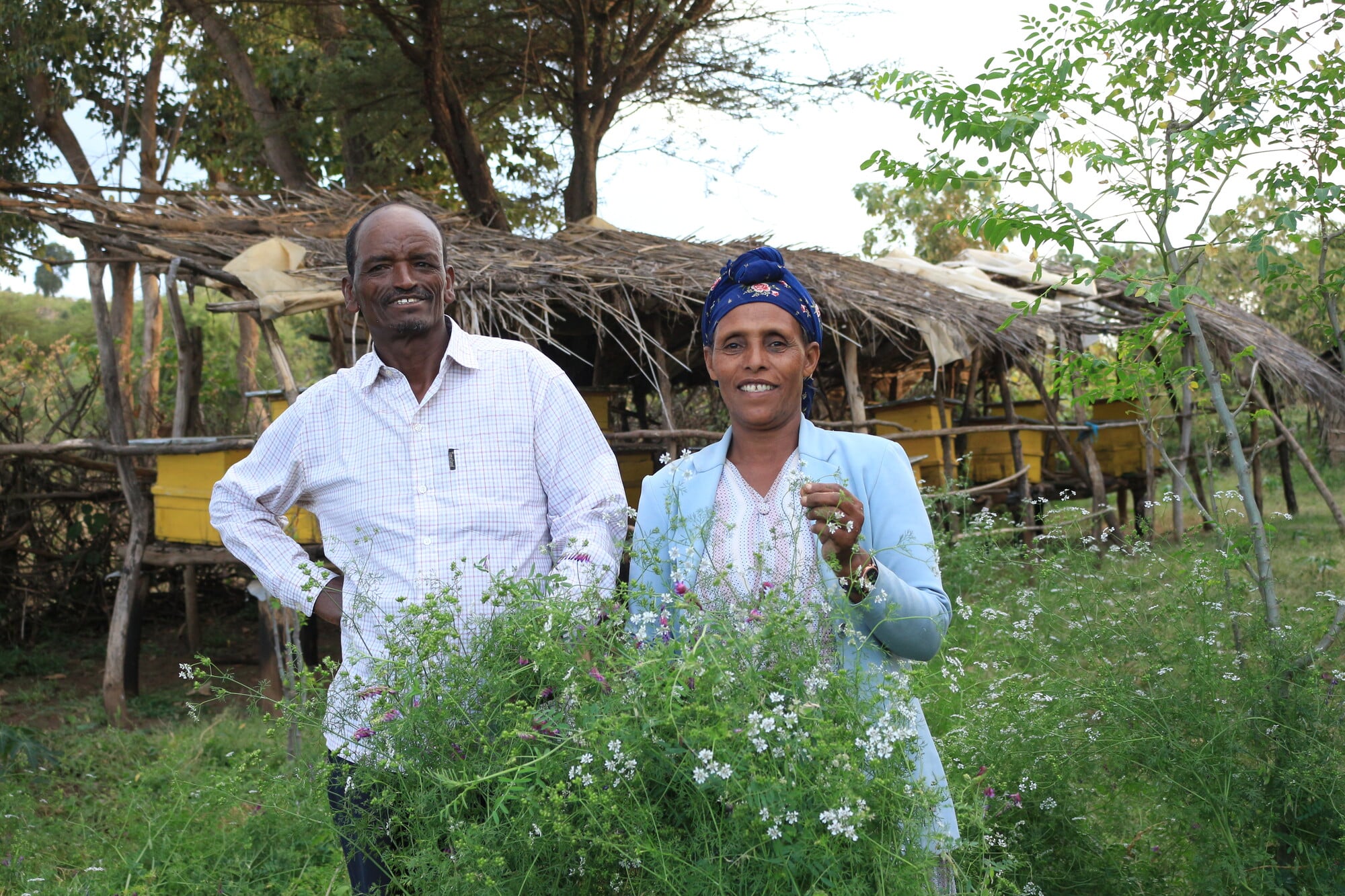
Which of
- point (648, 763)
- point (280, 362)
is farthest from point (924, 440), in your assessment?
point (648, 763)

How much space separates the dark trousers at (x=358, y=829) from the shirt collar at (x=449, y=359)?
2.53ft

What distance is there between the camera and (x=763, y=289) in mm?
1948

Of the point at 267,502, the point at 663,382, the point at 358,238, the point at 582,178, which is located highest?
the point at 582,178

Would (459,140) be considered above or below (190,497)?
above

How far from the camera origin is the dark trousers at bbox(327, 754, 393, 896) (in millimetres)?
1544

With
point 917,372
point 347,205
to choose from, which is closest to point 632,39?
point 347,205

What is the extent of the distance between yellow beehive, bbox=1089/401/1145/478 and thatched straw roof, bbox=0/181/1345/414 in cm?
140

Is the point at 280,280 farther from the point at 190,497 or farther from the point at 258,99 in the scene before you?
the point at 258,99

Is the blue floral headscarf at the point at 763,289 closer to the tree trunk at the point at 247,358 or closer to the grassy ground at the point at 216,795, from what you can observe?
the grassy ground at the point at 216,795

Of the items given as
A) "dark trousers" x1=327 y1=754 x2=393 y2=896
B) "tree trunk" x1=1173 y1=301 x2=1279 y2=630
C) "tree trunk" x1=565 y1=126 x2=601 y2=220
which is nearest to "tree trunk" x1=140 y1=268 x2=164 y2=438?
"tree trunk" x1=565 y1=126 x2=601 y2=220

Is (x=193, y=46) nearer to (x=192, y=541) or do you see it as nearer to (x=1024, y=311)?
(x=192, y=541)

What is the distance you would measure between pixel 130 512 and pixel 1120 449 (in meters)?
9.84

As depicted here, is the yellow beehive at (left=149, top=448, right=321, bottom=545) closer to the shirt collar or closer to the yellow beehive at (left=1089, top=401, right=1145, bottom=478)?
the shirt collar

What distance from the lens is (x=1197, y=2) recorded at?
10.3ft
